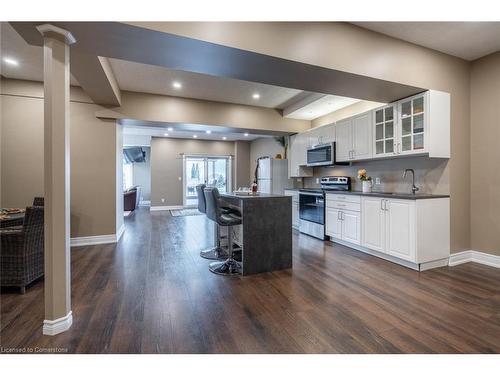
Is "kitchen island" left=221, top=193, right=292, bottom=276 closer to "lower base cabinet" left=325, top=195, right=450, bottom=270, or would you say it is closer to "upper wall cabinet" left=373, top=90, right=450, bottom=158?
"lower base cabinet" left=325, top=195, right=450, bottom=270

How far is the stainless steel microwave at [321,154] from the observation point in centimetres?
467

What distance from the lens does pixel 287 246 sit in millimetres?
3203

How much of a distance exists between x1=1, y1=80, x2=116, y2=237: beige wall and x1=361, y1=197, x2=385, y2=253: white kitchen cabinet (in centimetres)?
435

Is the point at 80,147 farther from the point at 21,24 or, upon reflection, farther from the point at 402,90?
the point at 402,90

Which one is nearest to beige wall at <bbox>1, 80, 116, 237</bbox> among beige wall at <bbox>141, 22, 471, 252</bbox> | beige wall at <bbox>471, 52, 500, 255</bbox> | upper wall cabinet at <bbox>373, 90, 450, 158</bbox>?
beige wall at <bbox>141, 22, 471, 252</bbox>

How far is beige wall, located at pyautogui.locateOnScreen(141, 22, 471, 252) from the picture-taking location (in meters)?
2.20

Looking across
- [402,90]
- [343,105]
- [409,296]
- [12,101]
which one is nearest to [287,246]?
[409,296]

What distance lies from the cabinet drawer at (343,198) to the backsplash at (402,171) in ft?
2.07

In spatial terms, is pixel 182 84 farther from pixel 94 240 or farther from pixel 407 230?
pixel 407 230

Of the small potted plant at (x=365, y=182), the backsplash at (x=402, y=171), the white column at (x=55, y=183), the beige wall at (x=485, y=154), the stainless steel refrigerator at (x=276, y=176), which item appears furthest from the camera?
the stainless steel refrigerator at (x=276, y=176)

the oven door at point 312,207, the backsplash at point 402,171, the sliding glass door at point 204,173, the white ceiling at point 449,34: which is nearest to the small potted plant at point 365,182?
the backsplash at point 402,171

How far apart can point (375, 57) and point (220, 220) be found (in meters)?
2.61

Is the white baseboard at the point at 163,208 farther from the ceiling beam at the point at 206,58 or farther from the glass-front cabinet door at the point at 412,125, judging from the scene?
the glass-front cabinet door at the point at 412,125
